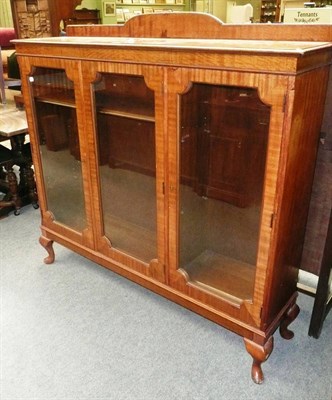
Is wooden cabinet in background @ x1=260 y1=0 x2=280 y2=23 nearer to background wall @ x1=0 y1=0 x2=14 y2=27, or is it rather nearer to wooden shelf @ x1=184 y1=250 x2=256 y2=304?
background wall @ x1=0 y1=0 x2=14 y2=27

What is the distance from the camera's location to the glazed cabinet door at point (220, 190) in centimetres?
128

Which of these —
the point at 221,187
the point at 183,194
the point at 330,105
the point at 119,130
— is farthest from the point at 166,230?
the point at 330,105

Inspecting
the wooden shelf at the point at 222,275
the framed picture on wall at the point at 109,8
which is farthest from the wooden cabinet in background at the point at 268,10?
the wooden shelf at the point at 222,275

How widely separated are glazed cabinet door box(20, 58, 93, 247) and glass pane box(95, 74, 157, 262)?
103 millimetres

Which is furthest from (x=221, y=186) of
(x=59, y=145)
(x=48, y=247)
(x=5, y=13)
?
(x=5, y=13)

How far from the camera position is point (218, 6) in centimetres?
867

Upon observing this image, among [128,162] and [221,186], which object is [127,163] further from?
[221,186]

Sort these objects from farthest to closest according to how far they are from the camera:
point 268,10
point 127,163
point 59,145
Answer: point 268,10
point 59,145
point 127,163

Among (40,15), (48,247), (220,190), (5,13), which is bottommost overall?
(48,247)

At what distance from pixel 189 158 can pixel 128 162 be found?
372 mm

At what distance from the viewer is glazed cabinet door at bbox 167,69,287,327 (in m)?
1.28

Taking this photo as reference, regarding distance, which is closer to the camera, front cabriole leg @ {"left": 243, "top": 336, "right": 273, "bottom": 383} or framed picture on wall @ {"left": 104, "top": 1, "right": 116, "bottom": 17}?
front cabriole leg @ {"left": 243, "top": 336, "right": 273, "bottom": 383}

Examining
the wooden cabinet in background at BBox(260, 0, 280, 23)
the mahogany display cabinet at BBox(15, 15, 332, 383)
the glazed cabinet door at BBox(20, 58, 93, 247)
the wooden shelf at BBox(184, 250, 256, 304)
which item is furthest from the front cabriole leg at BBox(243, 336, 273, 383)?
the wooden cabinet in background at BBox(260, 0, 280, 23)

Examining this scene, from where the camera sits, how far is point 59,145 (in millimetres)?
1951
